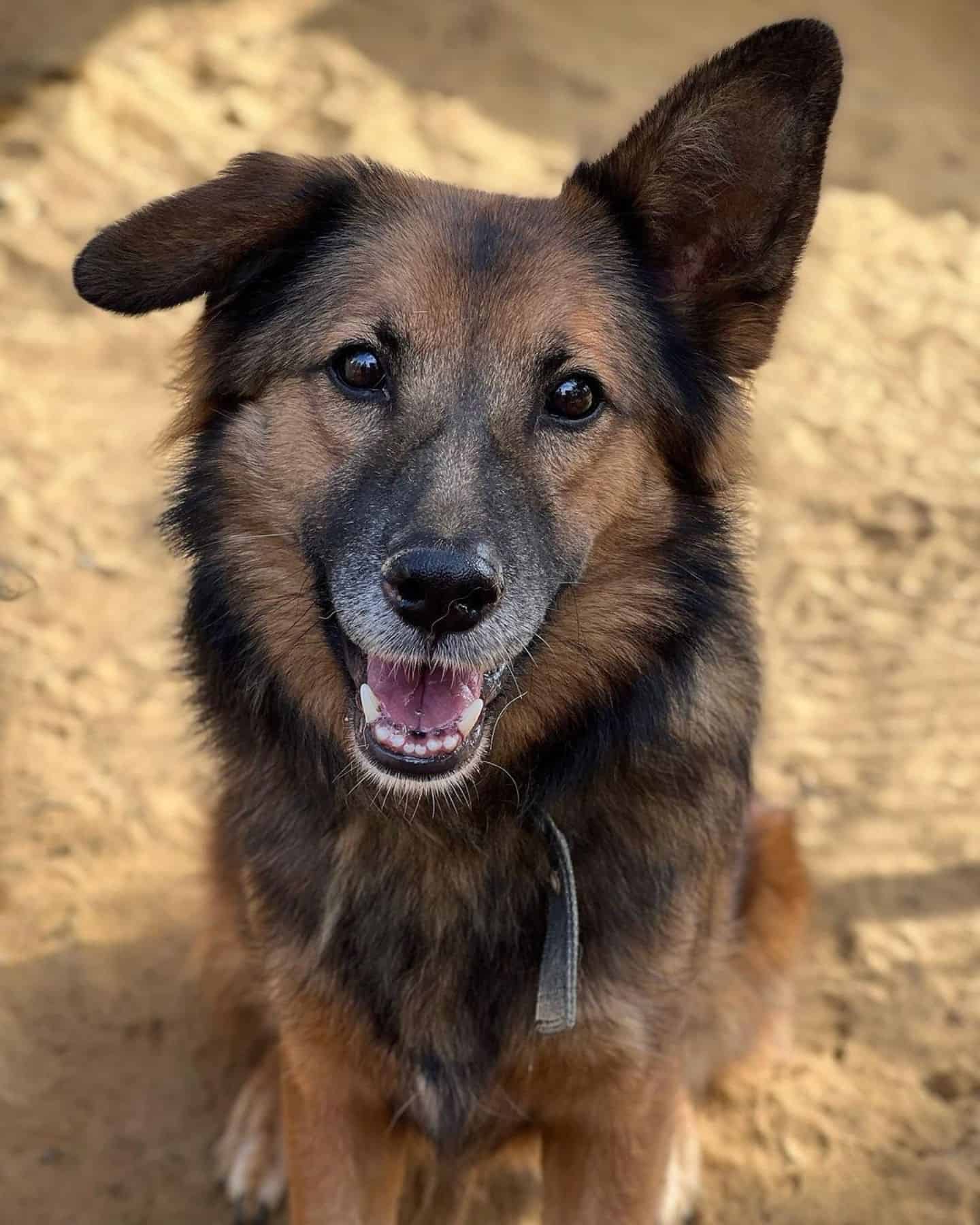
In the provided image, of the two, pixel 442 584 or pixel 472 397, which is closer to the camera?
pixel 442 584

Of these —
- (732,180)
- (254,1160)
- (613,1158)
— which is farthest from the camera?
(254,1160)

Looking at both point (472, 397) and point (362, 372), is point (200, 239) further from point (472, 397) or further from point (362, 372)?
point (472, 397)

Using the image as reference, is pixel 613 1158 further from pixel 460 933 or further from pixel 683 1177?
pixel 683 1177

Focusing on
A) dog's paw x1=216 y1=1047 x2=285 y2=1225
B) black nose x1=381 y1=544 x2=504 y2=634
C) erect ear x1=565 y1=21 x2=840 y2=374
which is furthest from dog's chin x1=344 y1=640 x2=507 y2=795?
dog's paw x1=216 y1=1047 x2=285 y2=1225

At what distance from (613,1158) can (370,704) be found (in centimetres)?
112

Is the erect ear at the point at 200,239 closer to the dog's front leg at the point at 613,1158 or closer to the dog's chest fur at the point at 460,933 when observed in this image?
the dog's chest fur at the point at 460,933

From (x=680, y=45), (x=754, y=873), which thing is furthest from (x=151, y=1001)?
(x=680, y=45)

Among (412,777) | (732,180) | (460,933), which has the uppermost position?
(732,180)

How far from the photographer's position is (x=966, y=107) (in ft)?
23.2

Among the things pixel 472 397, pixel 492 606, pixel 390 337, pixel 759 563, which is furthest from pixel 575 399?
pixel 759 563

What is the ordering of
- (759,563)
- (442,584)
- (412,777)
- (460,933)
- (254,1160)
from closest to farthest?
(442,584)
(412,777)
(460,933)
(254,1160)
(759,563)

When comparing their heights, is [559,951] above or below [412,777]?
below

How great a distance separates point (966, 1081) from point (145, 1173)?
211cm

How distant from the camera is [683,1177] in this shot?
3.53m
